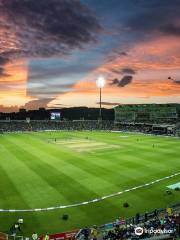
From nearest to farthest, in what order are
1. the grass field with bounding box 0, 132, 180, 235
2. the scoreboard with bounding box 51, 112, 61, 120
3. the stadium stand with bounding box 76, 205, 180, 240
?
the stadium stand with bounding box 76, 205, 180, 240, the grass field with bounding box 0, 132, 180, 235, the scoreboard with bounding box 51, 112, 61, 120

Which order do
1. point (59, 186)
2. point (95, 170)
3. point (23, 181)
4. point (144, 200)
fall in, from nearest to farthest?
point (144, 200) < point (59, 186) < point (23, 181) < point (95, 170)

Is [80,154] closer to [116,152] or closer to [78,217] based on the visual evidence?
[116,152]

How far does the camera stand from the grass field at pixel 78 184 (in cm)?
2650

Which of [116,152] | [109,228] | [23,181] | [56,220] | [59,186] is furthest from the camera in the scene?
[116,152]

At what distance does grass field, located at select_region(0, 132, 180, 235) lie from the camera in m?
26.5

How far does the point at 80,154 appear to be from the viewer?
189ft

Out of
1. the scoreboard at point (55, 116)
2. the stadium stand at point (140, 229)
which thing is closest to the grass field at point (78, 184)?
the stadium stand at point (140, 229)

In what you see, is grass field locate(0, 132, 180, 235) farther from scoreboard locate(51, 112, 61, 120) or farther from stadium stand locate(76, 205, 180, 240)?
scoreboard locate(51, 112, 61, 120)

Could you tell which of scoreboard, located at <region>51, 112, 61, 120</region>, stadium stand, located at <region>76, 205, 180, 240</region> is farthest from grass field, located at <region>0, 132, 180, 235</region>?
scoreboard, located at <region>51, 112, 61, 120</region>

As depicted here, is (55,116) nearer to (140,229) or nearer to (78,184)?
(78,184)

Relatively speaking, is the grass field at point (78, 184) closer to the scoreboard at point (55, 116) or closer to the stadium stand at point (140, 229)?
the stadium stand at point (140, 229)

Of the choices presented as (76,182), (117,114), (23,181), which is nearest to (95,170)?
(76,182)

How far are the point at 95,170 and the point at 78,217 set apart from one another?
16974 millimetres

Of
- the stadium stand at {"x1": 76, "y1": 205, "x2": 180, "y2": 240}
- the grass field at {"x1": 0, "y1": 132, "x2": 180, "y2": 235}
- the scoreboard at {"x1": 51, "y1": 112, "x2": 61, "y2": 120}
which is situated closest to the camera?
the stadium stand at {"x1": 76, "y1": 205, "x2": 180, "y2": 240}
